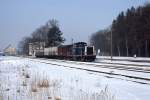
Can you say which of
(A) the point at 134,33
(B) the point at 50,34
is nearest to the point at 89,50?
(A) the point at 134,33

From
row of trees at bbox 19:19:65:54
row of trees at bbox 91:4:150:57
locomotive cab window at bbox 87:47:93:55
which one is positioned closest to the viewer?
locomotive cab window at bbox 87:47:93:55

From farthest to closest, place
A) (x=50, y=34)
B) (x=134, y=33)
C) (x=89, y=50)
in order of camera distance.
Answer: (x=50, y=34), (x=134, y=33), (x=89, y=50)

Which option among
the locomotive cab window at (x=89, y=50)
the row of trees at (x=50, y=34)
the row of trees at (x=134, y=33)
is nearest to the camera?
the locomotive cab window at (x=89, y=50)

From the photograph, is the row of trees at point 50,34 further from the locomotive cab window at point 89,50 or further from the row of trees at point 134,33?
the locomotive cab window at point 89,50

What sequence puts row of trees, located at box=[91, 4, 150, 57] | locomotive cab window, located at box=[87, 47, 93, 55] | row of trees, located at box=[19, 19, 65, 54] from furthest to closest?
row of trees, located at box=[19, 19, 65, 54], row of trees, located at box=[91, 4, 150, 57], locomotive cab window, located at box=[87, 47, 93, 55]

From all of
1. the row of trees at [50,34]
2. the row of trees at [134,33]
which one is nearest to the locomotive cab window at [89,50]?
the row of trees at [134,33]

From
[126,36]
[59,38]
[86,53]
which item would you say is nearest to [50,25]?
[59,38]

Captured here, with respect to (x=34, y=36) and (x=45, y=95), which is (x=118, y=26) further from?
(x=45, y=95)

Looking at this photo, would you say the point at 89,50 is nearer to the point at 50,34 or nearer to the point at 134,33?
the point at 134,33

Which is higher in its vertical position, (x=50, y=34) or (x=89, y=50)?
(x=50, y=34)

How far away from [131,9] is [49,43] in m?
44.6

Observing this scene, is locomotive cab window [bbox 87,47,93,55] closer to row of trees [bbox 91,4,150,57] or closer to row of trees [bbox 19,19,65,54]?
row of trees [bbox 91,4,150,57]

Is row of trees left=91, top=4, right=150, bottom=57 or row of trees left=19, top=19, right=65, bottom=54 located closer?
row of trees left=91, top=4, right=150, bottom=57

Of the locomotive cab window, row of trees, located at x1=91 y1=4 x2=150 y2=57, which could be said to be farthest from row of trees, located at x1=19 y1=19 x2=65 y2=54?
the locomotive cab window
